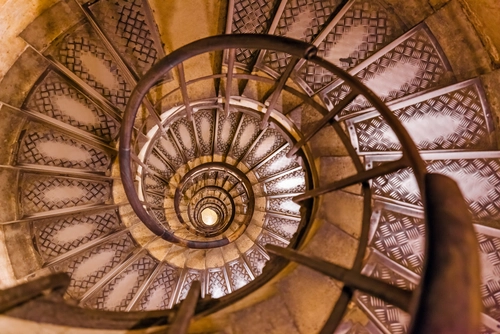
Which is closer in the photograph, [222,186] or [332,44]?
[332,44]

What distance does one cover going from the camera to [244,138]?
5.34 m

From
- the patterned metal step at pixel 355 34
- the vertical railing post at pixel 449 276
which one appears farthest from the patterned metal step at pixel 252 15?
the vertical railing post at pixel 449 276

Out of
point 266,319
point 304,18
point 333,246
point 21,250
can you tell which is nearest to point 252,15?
point 304,18

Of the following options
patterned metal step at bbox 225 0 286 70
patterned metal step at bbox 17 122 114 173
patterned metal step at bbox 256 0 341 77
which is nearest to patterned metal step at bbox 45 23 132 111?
patterned metal step at bbox 17 122 114 173

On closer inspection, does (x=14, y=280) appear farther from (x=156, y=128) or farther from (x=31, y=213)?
(x=156, y=128)

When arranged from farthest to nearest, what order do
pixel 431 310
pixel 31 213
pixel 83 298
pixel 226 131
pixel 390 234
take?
pixel 226 131 → pixel 83 298 → pixel 31 213 → pixel 390 234 → pixel 431 310

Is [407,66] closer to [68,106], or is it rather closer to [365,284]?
[365,284]

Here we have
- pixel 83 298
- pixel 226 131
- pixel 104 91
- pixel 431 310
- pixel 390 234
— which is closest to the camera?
pixel 431 310

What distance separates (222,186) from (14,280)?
3.75m

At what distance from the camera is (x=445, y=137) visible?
10.4 feet

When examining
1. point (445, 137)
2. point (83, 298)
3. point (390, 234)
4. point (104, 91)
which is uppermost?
point (104, 91)

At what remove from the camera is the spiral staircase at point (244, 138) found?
261cm

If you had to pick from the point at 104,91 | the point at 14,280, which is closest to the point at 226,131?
the point at 104,91

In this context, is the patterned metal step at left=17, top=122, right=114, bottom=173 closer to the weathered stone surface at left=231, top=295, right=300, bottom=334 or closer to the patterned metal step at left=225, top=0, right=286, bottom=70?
the patterned metal step at left=225, top=0, right=286, bottom=70
